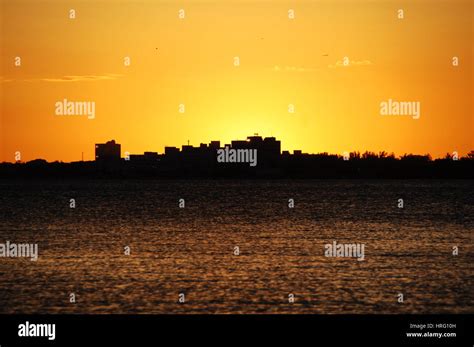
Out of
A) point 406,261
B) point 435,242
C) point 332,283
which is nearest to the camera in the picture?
point 332,283

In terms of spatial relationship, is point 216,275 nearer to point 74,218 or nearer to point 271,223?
point 271,223

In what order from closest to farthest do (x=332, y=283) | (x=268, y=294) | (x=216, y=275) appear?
(x=268, y=294) < (x=332, y=283) < (x=216, y=275)

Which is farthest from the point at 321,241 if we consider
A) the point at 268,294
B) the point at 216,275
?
the point at 268,294

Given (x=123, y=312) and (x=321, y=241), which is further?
(x=321, y=241)

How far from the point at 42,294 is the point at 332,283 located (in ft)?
53.4

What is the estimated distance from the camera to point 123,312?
3962 centimetres

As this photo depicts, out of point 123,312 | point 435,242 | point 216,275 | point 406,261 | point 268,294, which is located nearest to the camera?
point 123,312

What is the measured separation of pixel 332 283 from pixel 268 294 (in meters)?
5.47

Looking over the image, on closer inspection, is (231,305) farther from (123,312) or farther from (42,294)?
(42,294)
